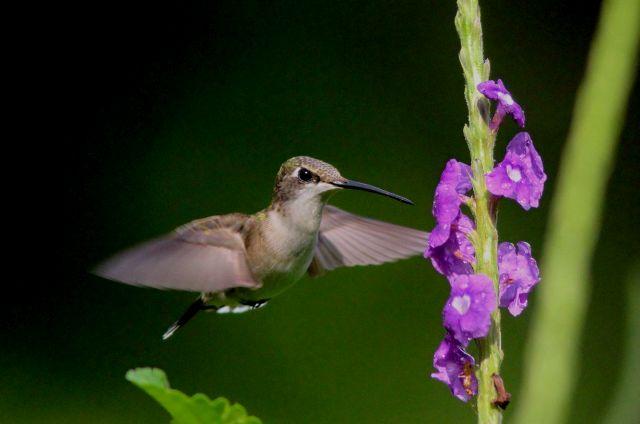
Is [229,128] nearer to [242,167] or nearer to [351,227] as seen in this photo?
[242,167]

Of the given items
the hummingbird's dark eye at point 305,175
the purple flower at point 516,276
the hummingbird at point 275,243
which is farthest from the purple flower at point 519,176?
the hummingbird's dark eye at point 305,175

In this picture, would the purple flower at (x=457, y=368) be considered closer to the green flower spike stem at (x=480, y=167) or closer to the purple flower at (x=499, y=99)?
the green flower spike stem at (x=480, y=167)

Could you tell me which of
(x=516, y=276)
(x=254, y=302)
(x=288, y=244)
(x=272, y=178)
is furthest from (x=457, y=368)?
(x=272, y=178)

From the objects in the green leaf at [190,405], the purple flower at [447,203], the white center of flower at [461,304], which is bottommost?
the green leaf at [190,405]

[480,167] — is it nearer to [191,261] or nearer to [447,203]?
[447,203]

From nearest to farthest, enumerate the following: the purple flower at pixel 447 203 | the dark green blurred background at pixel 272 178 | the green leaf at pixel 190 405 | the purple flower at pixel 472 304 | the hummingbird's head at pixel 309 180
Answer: the green leaf at pixel 190 405 → the purple flower at pixel 472 304 → the purple flower at pixel 447 203 → the hummingbird's head at pixel 309 180 → the dark green blurred background at pixel 272 178

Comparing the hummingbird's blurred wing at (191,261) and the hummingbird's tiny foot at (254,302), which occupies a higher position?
the hummingbird's blurred wing at (191,261)

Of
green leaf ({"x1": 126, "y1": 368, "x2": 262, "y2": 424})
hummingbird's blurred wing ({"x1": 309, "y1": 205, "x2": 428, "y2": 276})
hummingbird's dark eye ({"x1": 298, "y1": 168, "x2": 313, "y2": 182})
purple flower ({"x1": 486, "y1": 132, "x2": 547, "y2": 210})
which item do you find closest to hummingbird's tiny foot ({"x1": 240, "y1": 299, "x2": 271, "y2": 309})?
hummingbird's blurred wing ({"x1": 309, "y1": 205, "x2": 428, "y2": 276})
